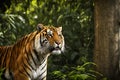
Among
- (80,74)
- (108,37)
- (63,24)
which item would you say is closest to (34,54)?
(80,74)

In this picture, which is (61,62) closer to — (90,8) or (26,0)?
(90,8)

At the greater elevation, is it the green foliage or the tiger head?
the tiger head

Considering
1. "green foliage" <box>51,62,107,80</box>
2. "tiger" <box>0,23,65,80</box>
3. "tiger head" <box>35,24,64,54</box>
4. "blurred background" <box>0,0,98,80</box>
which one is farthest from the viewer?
"blurred background" <box>0,0,98,80</box>

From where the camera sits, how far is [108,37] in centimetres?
674

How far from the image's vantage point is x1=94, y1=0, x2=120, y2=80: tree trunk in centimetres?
668

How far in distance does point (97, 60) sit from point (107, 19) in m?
0.69

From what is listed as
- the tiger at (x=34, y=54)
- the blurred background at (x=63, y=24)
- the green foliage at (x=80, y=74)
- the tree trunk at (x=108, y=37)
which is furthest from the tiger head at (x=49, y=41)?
the blurred background at (x=63, y=24)

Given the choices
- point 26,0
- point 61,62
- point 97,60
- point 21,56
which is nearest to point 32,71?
point 21,56

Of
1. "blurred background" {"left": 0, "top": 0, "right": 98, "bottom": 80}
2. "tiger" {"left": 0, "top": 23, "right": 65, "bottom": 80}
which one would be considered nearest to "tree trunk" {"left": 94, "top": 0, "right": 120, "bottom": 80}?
"tiger" {"left": 0, "top": 23, "right": 65, "bottom": 80}

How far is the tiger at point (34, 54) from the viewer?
6.04 metres

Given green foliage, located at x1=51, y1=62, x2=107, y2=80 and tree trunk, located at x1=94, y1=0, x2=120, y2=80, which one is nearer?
green foliage, located at x1=51, y1=62, x2=107, y2=80

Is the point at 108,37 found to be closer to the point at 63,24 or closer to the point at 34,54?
the point at 34,54

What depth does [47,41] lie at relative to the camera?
19.8ft

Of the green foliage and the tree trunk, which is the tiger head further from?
the tree trunk
